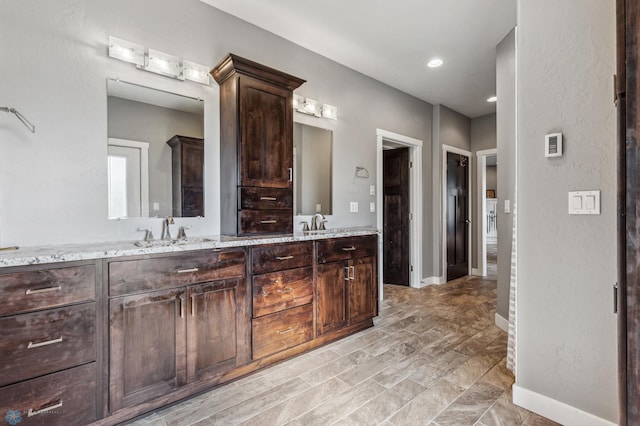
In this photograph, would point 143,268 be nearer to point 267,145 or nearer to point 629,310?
point 267,145

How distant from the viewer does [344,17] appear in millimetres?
2662

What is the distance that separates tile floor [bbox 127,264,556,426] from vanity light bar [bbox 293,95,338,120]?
2247mm

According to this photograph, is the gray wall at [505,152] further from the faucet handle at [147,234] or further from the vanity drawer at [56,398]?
the vanity drawer at [56,398]

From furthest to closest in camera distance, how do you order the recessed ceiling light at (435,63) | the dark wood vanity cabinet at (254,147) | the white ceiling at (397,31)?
the recessed ceiling light at (435,63), the white ceiling at (397,31), the dark wood vanity cabinet at (254,147)

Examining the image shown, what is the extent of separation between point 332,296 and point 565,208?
1.72 m

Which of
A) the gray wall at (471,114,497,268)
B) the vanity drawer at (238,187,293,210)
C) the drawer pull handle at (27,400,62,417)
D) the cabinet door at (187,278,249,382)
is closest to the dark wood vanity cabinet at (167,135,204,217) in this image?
the vanity drawer at (238,187,293,210)

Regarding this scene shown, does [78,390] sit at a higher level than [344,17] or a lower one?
lower

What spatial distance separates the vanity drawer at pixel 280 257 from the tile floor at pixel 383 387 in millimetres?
733

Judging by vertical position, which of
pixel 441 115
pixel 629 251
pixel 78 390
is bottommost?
pixel 78 390

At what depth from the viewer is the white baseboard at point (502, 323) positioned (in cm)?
290

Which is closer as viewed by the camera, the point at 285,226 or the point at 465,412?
the point at 465,412

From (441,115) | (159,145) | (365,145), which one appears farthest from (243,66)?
(441,115)

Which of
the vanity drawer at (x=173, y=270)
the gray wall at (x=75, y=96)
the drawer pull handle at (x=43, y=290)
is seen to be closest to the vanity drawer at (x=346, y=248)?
the vanity drawer at (x=173, y=270)

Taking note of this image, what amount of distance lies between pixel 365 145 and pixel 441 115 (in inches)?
71.7
